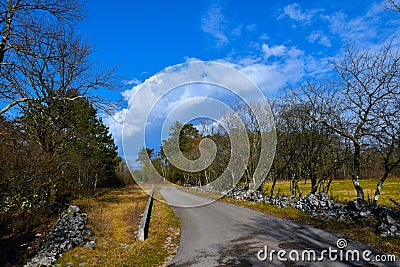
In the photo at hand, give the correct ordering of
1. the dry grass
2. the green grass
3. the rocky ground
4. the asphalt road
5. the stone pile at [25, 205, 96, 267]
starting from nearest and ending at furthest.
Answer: the asphalt road
the green grass
the dry grass
the rocky ground
the stone pile at [25, 205, 96, 267]

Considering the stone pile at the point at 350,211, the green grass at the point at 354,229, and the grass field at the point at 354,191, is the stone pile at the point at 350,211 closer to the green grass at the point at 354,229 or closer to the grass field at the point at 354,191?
the green grass at the point at 354,229

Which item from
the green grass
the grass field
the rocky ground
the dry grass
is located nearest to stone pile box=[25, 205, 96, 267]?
the dry grass

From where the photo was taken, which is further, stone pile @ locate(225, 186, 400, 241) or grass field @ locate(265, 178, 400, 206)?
grass field @ locate(265, 178, 400, 206)

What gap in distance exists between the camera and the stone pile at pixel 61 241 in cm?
741

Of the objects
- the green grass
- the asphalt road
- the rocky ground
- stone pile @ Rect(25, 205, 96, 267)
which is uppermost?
the rocky ground

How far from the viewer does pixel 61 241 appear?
907cm

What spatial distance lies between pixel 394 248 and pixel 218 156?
68.3ft

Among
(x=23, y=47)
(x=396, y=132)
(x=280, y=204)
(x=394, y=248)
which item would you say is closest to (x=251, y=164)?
(x=280, y=204)

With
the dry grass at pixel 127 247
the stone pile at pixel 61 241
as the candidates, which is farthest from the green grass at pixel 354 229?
the stone pile at pixel 61 241

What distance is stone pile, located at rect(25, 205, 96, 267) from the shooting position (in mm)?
7414

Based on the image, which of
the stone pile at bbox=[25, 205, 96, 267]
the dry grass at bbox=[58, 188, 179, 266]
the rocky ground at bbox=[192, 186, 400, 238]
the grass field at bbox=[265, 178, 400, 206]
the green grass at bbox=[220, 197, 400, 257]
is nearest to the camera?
the green grass at bbox=[220, 197, 400, 257]

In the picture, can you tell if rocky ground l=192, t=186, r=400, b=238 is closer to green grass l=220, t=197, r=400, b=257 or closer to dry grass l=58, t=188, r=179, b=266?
green grass l=220, t=197, r=400, b=257

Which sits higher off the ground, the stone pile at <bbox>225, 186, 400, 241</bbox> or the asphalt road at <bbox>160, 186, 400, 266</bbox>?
the stone pile at <bbox>225, 186, 400, 241</bbox>

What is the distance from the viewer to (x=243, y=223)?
33.5 ft
